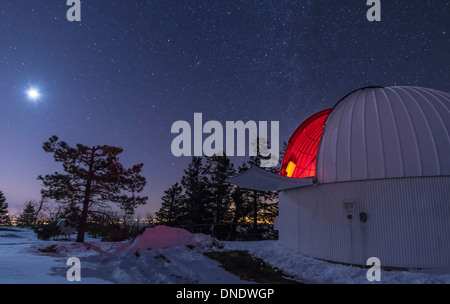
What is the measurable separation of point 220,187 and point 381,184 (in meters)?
23.9

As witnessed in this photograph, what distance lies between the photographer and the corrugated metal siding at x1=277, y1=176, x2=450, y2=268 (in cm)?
851

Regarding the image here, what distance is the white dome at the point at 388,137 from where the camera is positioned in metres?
8.92

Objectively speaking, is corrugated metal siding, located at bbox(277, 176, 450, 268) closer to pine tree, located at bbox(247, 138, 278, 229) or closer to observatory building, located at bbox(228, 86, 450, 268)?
observatory building, located at bbox(228, 86, 450, 268)

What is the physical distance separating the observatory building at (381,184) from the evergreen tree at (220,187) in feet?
65.5

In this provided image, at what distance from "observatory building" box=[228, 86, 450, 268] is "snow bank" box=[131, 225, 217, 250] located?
3764 millimetres

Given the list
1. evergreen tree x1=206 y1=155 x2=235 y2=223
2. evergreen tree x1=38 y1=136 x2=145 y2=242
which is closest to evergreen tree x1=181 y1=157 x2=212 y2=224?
evergreen tree x1=206 y1=155 x2=235 y2=223

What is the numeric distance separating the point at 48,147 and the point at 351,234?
1605cm

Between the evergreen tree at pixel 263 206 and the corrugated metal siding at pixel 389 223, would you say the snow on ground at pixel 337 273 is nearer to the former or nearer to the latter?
the corrugated metal siding at pixel 389 223

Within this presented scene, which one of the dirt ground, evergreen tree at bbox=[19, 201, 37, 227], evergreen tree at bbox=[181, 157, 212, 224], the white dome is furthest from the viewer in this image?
evergreen tree at bbox=[19, 201, 37, 227]

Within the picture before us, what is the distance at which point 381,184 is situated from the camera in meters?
9.15

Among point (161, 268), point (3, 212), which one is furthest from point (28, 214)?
point (161, 268)

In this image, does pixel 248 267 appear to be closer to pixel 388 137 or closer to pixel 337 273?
pixel 337 273
